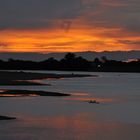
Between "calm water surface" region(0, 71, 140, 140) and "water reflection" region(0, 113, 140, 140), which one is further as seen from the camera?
"calm water surface" region(0, 71, 140, 140)

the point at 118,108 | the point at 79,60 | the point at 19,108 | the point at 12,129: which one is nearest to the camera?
the point at 12,129

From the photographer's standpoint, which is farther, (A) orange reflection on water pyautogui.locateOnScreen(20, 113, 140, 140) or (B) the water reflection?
(A) orange reflection on water pyautogui.locateOnScreen(20, 113, 140, 140)

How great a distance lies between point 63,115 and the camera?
23266mm

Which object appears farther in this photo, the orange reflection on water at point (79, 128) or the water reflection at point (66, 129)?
the orange reflection on water at point (79, 128)

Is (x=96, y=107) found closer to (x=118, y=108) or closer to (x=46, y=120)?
(x=118, y=108)

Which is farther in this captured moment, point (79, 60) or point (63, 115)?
point (79, 60)

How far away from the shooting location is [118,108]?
2748cm

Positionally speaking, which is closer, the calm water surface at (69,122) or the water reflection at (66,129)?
the water reflection at (66,129)

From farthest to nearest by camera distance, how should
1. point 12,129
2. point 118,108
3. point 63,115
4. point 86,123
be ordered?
1. point 118,108
2. point 63,115
3. point 86,123
4. point 12,129

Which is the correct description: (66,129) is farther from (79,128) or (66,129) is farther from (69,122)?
(69,122)

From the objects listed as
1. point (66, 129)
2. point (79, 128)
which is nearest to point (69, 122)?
point (79, 128)

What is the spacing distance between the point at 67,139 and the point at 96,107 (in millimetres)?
11613

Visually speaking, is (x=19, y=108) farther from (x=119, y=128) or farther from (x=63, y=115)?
(x=119, y=128)

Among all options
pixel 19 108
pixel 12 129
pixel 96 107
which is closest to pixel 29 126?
pixel 12 129
